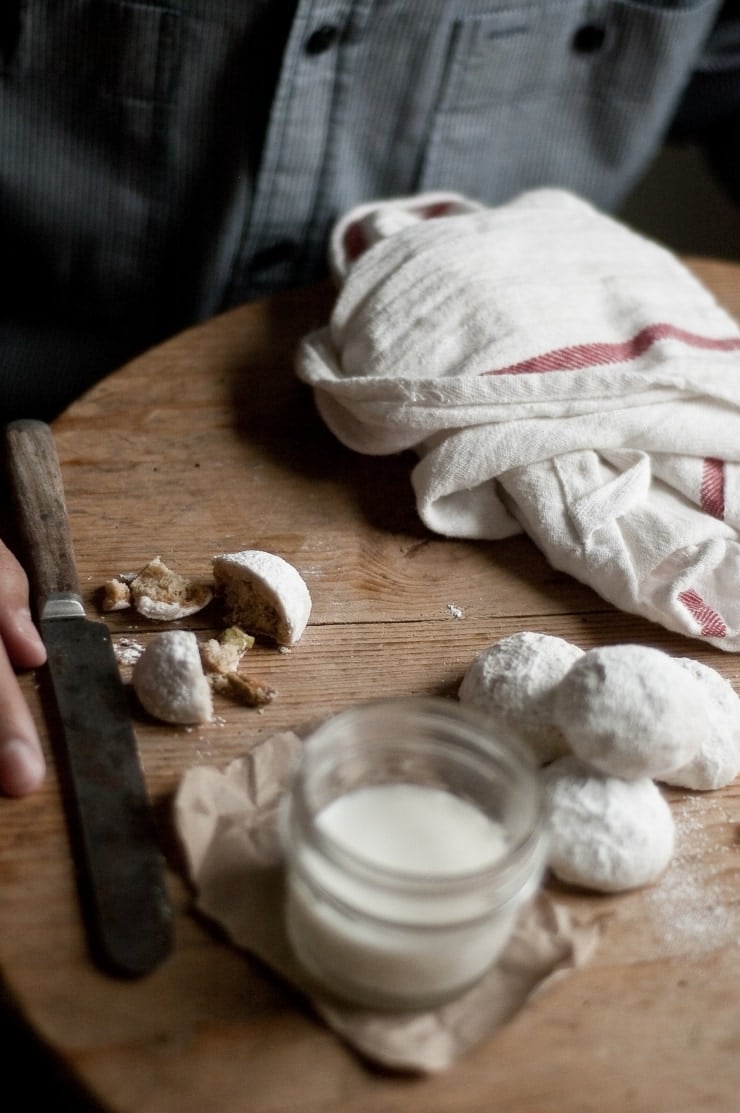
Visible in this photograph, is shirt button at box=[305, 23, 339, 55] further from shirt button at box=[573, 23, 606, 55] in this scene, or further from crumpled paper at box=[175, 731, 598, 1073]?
crumpled paper at box=[175, 731, 598, 1073]

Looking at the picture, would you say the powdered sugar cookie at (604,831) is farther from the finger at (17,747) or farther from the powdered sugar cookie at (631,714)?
the finger at (17,747)

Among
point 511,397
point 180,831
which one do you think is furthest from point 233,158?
point 180,831

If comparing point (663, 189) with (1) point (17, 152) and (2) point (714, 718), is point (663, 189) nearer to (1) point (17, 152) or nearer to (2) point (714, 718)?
(1) point (17, 152)

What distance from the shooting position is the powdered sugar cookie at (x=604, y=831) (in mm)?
685

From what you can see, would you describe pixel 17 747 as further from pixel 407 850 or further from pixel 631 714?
pixel 631 714

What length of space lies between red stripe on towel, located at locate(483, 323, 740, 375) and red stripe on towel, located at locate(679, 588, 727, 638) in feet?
0.74

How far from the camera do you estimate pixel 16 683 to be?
0.77 meters

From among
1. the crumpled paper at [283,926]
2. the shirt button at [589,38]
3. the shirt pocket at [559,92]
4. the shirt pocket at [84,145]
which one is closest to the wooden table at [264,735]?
the crumpled paper at [283,926]

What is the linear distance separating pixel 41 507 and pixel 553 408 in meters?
0.44

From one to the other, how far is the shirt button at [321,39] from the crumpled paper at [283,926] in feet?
2.65

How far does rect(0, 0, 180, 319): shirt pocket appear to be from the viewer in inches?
46.6

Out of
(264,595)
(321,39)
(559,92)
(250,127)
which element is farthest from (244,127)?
(264,595)

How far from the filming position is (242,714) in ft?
2.62

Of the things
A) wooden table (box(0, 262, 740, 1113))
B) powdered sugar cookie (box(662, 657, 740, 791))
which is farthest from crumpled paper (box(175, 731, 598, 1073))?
powdered sugar cookie (box(662, 657, 740, 791))
